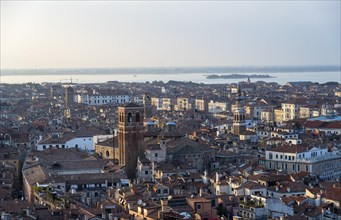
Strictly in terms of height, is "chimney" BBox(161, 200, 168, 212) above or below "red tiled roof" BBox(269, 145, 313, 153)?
above

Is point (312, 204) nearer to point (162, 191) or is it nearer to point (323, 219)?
point (323, 219)

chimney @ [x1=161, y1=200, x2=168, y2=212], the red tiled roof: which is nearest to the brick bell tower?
the red tiled roof

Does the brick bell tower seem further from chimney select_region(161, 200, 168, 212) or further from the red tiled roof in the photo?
chimney select_region(161, 200, 168, 212)

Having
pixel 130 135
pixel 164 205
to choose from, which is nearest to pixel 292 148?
pixel 130 135

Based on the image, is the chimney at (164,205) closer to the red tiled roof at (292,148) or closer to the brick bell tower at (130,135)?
the brick bell tower at (130,135)

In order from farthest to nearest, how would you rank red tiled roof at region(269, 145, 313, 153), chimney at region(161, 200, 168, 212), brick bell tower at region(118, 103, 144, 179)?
brick bell tower at region(118, 103, 144, 179) < red tiled roof at region(269, 145, 313, 153) < chimney at region(161, 200, 168, 212)

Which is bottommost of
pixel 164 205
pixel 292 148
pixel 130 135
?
pixel 292 148

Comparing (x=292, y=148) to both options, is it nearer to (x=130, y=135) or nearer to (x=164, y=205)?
(x=130, y=135)

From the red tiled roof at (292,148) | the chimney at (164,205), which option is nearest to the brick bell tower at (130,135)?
the red tiled roof at (292,148)
